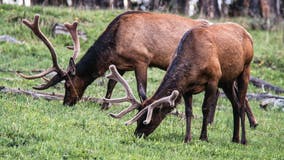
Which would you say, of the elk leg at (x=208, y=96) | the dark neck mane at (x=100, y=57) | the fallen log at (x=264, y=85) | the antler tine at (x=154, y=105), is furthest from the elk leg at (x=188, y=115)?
the fallen log at (x=264, y=85)

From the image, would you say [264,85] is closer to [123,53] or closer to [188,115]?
[123,53]

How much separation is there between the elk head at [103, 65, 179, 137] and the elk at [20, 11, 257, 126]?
95.3 inches

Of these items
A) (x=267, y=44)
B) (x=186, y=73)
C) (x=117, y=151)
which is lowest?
(x=267, y=44)

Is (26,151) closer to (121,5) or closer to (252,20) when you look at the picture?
(252,20)

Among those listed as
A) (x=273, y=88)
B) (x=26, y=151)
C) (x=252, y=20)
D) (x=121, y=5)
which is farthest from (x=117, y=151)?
(x=121, y=5)

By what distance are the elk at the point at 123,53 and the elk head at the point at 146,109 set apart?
2.42m

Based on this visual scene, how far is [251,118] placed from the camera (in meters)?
13.4

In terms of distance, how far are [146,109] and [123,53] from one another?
3016mm

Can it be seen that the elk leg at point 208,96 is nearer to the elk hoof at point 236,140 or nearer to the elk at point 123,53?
the elk hoof at point 236,140

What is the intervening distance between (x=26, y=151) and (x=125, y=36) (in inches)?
194

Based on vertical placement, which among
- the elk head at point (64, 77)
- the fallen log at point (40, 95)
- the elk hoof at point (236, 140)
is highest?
the elk head at point (64, 77)

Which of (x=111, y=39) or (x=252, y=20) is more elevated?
(x=111, y=39)

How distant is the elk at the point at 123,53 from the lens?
42.8 feet

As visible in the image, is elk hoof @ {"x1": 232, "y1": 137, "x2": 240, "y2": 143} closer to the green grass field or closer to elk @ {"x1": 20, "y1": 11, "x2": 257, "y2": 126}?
the green grass field
